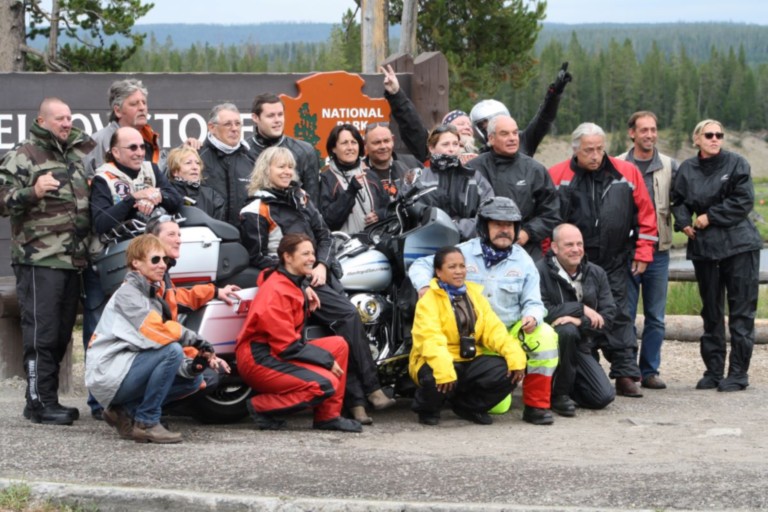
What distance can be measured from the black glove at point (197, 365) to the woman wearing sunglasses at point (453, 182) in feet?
6.52

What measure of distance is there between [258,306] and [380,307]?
924 mm

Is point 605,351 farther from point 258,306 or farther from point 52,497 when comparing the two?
point 52,497

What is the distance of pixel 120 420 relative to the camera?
21.6 ft

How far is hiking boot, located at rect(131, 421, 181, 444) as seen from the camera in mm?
6457

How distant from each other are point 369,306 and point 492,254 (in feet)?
2.62

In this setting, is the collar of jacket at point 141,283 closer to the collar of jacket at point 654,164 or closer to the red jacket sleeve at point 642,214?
the red jacket sleeve at point 642,214

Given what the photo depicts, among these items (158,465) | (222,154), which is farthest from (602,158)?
(158,465)

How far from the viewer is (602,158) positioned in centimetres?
859

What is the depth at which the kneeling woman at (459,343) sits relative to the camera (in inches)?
285

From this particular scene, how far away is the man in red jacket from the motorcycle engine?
175cm

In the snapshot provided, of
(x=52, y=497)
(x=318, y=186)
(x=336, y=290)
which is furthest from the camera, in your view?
(x=318, y=186)

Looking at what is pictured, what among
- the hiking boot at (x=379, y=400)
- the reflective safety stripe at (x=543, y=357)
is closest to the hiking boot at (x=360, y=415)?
the hiking boot at (x=379, y=400)

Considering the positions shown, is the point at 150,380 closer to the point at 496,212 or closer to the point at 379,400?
the point at 379,400

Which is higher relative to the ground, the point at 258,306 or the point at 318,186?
the point at 318,186
